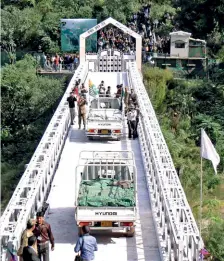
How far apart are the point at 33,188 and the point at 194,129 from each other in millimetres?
19938

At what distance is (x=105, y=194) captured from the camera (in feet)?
43.8

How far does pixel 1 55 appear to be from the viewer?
47500 millimetres

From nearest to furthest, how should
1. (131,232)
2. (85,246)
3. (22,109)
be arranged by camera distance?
(85,246)
(131,232)
(22,109)

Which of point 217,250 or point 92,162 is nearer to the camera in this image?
point 92,162

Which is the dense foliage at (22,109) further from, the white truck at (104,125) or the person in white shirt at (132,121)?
the person in white shirt at (132,121)

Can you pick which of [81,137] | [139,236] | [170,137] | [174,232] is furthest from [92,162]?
[170,137]

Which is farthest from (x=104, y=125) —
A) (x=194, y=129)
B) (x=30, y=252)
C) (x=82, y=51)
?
(x=82, y=51)

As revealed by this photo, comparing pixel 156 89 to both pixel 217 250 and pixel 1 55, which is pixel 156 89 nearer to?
pixel 1 55

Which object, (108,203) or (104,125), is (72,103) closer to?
(104,125)

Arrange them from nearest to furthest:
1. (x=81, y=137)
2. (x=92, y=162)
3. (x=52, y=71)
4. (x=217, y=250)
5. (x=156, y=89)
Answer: (x=92, y=162), (x=217, y=250), (x=81, y=137), (x=156, y=89), (x=52, y=71)

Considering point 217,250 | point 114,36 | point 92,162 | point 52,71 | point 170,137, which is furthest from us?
point 114,36

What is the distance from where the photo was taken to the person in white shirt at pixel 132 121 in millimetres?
21859

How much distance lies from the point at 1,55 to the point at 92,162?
1324 inches

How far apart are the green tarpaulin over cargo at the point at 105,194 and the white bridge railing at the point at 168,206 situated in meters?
0.76
